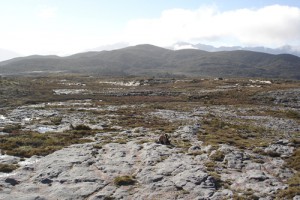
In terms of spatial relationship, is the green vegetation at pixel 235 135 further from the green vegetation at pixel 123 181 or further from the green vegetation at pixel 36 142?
the green vegetation at pixel 36 142

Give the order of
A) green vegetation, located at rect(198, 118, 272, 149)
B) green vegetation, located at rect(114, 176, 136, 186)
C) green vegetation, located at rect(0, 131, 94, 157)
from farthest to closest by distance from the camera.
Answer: green vegetation, located at rect(198, 118, 272, 149) < green vegetation, located at rect(0, 131, 94, 157) < green vegetation, located at rect(114, 176, 136, 186)

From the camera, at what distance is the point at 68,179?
23812 millimetres

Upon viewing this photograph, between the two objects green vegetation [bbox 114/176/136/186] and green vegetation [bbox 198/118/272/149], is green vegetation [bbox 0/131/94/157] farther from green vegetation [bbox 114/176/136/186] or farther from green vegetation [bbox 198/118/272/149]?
green vegetation [bbox 198/118/272/149]

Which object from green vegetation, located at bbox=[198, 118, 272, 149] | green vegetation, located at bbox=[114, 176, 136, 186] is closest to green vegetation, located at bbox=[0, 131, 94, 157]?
green vegetation, located at bbox=[114, 176, 136, 186]

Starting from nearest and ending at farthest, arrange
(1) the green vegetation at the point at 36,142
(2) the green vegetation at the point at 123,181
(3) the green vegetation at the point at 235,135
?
(2) the green vegetation at the point at 123,181 → (1) the green vegetation at the point at 36,142 → (3) the green vegetation at the point at 235,135

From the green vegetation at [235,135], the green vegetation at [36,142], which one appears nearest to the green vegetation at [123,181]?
the green vegetation at [36,142]

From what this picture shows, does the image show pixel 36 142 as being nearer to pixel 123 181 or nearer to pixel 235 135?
pixel 123 181

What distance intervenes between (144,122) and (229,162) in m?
24.0

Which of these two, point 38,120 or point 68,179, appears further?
point 38,120

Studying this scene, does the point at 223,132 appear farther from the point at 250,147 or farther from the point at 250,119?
the point at 250,119

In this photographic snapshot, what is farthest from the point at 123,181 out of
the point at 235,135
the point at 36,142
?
the point at 235,135

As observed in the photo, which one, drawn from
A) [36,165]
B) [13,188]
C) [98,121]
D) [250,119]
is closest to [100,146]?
[36,165]

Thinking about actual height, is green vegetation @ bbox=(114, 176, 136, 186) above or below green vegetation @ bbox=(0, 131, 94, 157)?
below

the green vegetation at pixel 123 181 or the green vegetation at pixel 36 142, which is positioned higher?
the green vegetation at pixel 36 142
